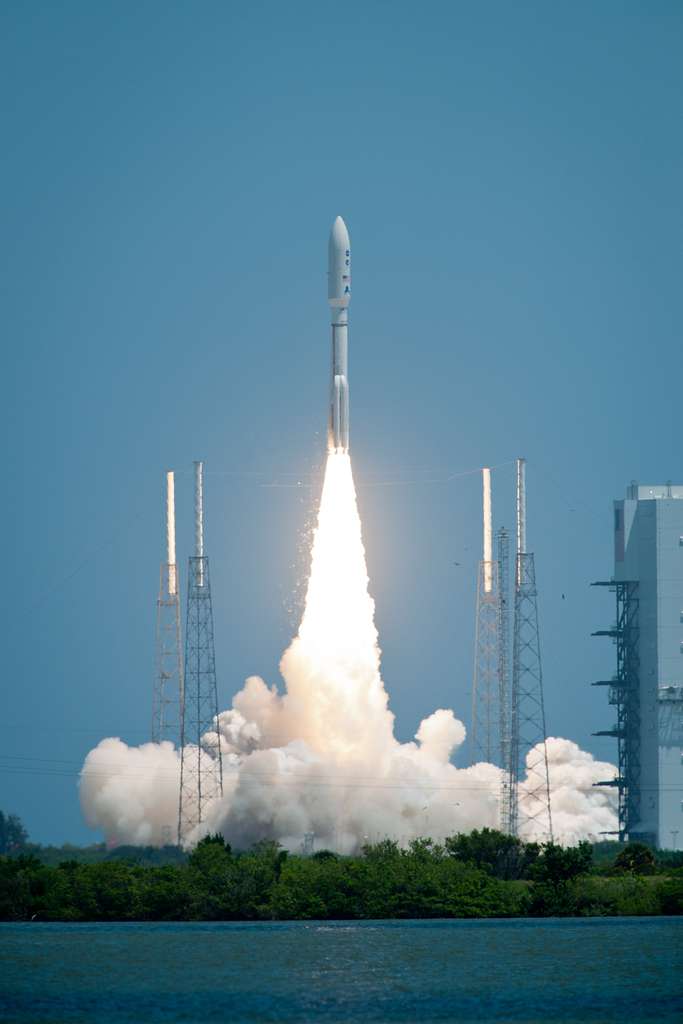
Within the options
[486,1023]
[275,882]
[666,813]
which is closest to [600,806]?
[666,813]

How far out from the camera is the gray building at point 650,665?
555 ft

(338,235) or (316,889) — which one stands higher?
(338,235)

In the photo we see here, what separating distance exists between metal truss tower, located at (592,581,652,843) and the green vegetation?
37.5 metres

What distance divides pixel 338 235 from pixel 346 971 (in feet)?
128

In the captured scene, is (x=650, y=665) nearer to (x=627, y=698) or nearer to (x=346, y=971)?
(x=627, y=698)

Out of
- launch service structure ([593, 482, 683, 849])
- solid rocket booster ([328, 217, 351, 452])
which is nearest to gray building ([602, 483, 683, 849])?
launch service structure ([593, 482, 683, 849])

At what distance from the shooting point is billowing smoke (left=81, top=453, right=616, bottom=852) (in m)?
144

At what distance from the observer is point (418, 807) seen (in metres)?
146

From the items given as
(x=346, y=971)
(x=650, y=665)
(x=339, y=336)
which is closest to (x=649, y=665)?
(x=650, y=665)

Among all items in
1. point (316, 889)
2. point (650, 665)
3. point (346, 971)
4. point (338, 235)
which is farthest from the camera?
point (650, 665)

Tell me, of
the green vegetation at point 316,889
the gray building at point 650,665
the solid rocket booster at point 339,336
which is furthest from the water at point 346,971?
the gray building at point 650,665

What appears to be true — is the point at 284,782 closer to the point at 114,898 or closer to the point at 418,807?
the point at 418,807

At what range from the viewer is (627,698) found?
172875 mm

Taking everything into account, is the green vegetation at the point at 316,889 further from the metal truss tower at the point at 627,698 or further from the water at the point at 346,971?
the metal truss tower at the point at 627,698
